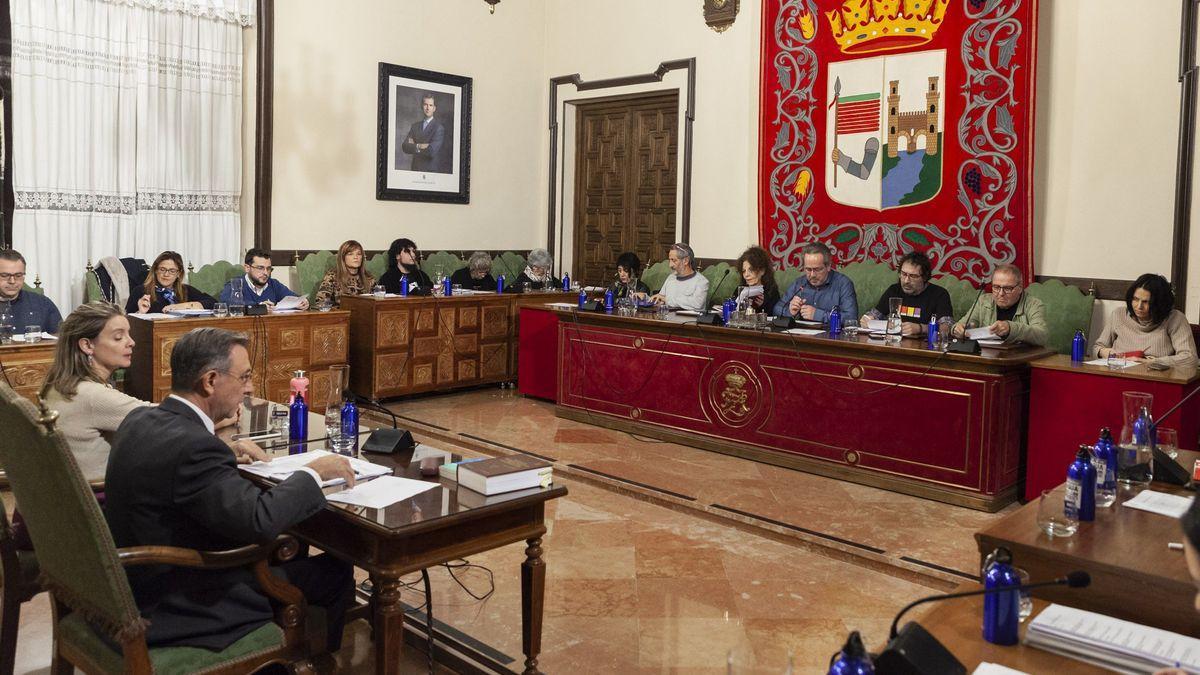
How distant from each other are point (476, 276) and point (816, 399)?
12.2ft

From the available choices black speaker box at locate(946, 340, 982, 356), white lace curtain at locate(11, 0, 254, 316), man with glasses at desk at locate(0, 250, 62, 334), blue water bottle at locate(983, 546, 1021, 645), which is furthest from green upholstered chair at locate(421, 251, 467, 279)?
blue water bottle at locate(983, 546, 1021, 645)

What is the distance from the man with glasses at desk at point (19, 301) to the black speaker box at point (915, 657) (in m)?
5.49

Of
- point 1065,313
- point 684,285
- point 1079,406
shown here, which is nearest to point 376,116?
point 684,285

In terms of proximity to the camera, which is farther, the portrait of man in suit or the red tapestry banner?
the portrait of man in suit

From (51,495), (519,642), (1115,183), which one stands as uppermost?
(1115,183)

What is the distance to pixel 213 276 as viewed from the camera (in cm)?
735

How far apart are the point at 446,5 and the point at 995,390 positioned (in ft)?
20.1

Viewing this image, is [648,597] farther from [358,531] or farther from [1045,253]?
[1045,253]

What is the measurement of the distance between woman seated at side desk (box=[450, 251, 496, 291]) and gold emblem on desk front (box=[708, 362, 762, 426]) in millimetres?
2970

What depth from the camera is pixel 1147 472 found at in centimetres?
293

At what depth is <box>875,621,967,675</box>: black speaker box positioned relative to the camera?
1.48 m

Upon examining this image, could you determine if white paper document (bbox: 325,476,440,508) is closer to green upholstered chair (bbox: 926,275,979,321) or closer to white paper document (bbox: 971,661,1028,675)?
white paper document (bbox: 971,661,1028,675)

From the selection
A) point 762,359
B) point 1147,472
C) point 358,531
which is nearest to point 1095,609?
point 1147,472

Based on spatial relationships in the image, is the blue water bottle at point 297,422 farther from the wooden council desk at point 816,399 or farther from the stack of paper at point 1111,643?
the wooden council desk at point 816,399
